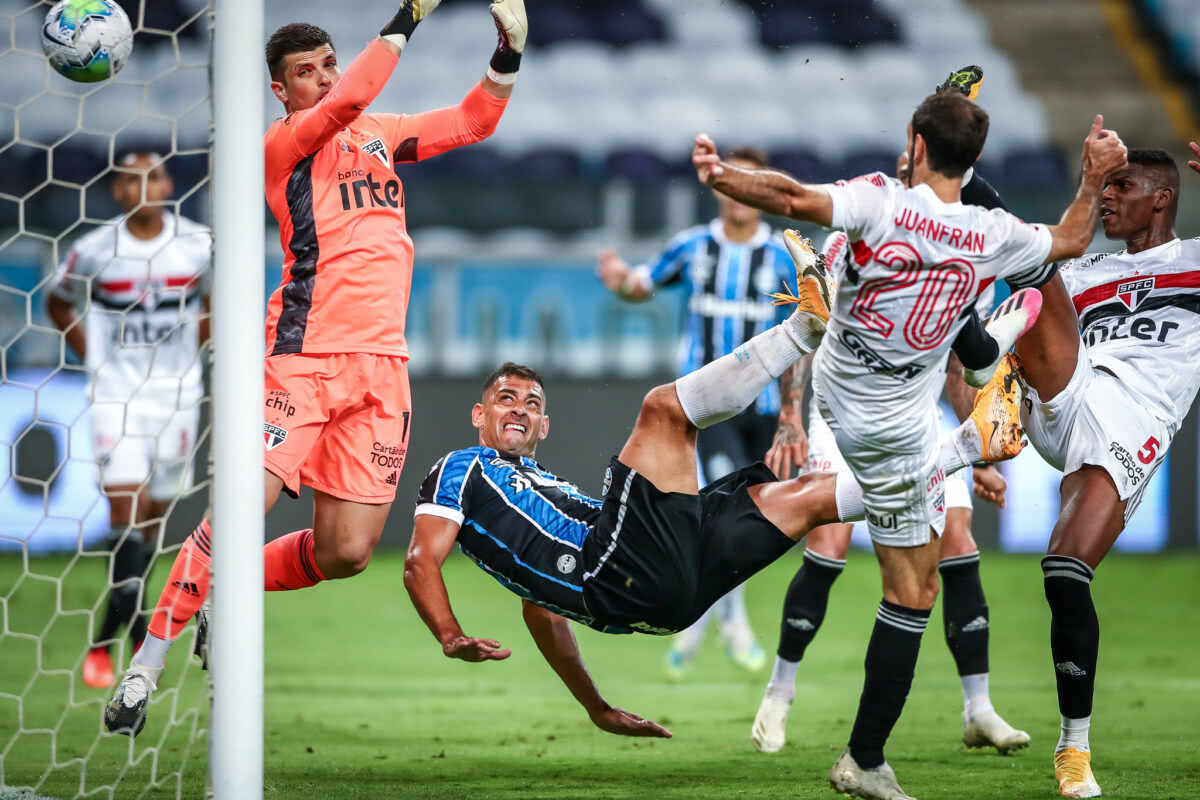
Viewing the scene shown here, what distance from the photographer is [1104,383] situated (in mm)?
4520

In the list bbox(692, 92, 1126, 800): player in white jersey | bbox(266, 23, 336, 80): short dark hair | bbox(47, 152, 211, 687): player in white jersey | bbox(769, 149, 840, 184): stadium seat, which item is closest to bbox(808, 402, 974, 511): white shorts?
bbox(692, 92, 1126, 800): player in white jersey

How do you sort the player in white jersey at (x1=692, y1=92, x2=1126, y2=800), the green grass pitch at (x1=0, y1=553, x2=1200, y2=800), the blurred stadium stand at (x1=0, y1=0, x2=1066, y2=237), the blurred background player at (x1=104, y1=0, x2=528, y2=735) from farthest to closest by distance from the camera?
the blurred stadium stand at (x1=0, y1=0, x2=1066, y2=237) → the blurred background player at (x1=104, y1=0, x2=528, y2=735) → the green grass pitch at (x1=0, y1=553, x2=1200, y2=800) → the player in white jersey at (x1=692, y1=92, x2=1126, y2=800)

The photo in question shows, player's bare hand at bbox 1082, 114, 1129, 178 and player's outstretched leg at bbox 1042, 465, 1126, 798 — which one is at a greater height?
player's bare hand at bbox 1082, 114, 1129, 178

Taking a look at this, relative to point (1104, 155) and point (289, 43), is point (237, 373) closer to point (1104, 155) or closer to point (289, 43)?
point (289, 43)

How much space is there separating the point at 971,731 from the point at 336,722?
96.1 inches

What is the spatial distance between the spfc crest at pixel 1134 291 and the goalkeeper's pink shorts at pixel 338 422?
8.22ft

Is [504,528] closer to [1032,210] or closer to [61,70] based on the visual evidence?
[61,70]

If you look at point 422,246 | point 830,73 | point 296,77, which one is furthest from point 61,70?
point 830,73

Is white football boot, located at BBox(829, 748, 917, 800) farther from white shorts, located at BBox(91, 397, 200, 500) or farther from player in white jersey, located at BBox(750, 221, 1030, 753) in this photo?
white shorts, located at BBox(91, 397, 200, 500)

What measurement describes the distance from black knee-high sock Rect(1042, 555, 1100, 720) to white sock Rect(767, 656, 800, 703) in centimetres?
104

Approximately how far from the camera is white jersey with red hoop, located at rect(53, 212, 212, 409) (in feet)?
22.1

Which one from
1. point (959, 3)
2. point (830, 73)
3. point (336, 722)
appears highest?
point (959, 3)

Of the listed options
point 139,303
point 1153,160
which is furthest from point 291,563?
point 1153,160

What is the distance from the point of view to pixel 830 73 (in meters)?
14.8
